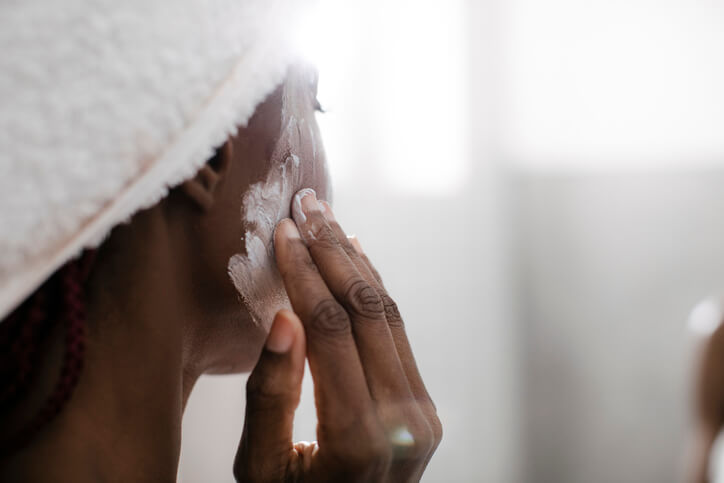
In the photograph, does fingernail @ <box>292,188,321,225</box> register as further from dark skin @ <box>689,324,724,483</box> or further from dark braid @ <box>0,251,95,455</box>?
dark skin @ <box>689,324,724,483</box>

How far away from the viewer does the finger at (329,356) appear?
0.44m

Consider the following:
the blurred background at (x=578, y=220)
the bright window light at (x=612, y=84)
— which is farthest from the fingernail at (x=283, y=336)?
the bright window light at (x=612, y=84)

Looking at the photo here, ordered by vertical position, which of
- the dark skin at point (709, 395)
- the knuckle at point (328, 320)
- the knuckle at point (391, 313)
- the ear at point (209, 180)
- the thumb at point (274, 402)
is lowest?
the dark skin at point (709, 395)

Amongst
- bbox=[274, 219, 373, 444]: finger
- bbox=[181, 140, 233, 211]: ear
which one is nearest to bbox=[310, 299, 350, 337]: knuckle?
bbox=[274, 219, 373, 444]: finger

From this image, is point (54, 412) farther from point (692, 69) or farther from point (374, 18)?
point (692, 69)

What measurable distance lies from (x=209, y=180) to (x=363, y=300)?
17 cm

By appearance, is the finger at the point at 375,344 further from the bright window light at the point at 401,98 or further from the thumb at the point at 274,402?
the bright window light at the point at 401,98

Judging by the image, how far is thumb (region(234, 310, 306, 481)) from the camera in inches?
17.4

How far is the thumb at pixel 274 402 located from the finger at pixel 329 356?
0.5 inches

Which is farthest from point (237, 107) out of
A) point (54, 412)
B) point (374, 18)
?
point (374, 18)

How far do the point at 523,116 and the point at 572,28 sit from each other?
→ 0.34m

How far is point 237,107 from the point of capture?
1.22 ft

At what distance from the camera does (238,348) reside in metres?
0.52

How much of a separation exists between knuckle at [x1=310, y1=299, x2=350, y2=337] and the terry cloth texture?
0.51 ft
